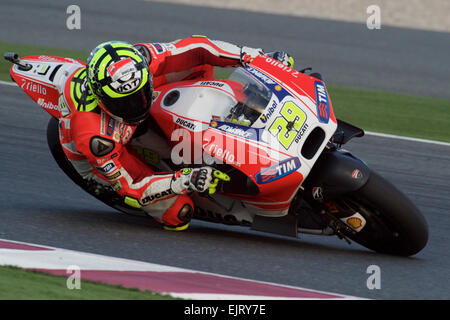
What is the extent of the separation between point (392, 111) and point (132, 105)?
5983 mm

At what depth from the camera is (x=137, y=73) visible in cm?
502

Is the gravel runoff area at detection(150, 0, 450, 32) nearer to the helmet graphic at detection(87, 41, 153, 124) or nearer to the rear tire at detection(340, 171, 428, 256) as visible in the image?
the rear tire at detection(340, 171, 428, 256)

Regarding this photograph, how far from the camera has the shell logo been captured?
201 inches

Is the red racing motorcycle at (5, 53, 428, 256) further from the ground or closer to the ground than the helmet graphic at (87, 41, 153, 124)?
closer to the ground

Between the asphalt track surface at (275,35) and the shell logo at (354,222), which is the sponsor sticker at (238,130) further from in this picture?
the asphalt track surface at (275,35)

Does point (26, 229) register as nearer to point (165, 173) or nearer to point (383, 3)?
point (165, 173)

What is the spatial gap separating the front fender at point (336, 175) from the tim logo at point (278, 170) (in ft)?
0.55

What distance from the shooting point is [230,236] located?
18.7ft

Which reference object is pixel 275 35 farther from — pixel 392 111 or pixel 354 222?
pixel 354 222

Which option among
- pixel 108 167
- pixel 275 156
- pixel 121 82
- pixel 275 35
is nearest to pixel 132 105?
pixel 121 82
